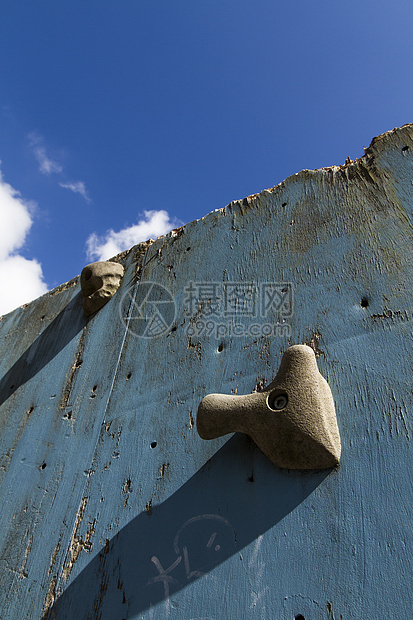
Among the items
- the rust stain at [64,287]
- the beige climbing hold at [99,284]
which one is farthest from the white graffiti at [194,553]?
the rust stain at [64,287]

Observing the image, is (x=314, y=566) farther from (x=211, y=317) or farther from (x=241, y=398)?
(x=211, y=317)

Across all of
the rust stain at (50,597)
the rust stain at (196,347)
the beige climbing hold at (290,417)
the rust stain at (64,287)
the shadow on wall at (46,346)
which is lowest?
the rust stain at (50,597)

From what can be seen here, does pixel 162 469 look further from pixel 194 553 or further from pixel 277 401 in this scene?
pixel 277 401

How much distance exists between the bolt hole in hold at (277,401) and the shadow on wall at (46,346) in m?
1.75

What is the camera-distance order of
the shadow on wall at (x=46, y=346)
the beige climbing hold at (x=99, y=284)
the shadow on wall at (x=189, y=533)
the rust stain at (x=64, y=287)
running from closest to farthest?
the shadow on wall at (x=189, y=533) → the beige climbing hold at (x=99, y=284) → the shadow on wall at (x=46, y=346) → the rust stain at (x=64, y=287)

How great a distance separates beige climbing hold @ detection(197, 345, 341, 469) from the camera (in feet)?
4.75

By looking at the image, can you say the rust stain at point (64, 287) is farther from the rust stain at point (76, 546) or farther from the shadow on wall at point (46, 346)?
the rust stain at point (76, 546)

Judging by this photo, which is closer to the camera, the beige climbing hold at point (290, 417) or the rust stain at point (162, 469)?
the beige climbing hold at point (290, 417)

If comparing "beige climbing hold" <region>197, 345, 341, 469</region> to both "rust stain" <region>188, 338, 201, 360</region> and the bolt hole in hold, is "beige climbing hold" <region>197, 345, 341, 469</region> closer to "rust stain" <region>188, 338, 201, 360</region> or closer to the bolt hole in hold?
the bolt hole in hold

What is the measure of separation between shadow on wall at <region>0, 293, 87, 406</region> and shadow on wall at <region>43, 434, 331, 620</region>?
5.02ft

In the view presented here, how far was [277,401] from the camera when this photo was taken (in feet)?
5.10

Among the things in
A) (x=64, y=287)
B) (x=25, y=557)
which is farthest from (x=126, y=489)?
(x=64, y=287)

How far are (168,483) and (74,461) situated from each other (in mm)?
674

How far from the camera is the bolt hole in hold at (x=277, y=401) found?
5.02ft
